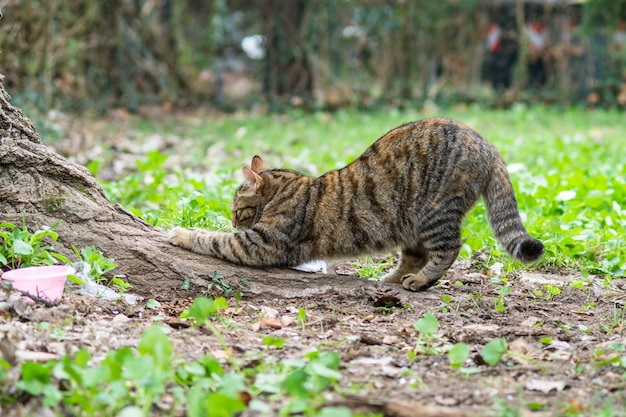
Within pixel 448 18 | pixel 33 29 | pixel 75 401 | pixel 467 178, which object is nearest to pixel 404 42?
pixel 448 18

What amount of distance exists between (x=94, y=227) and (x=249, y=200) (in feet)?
3.05

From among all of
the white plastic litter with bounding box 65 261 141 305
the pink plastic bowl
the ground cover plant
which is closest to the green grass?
the ground cover plant

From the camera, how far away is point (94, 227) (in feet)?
13.2

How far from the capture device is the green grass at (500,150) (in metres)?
5.01

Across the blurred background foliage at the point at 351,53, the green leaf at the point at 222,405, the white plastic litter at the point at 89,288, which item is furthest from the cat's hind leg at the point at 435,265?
the blurred background foliage at the point at 351,53

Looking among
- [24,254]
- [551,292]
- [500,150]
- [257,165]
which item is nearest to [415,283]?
[551,292]

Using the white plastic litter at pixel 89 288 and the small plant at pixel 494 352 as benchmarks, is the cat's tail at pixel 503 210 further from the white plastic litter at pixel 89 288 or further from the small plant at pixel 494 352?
the white plastic litter at pixel 89 288

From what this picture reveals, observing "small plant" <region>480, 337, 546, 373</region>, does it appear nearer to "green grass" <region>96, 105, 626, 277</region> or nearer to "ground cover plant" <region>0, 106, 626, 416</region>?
"ground cover plant" <region>0, 106, 626, 416</region>

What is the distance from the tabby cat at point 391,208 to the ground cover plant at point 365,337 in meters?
0.27

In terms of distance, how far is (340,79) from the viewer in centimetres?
1480

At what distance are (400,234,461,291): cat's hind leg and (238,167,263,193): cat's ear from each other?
101 centimetres

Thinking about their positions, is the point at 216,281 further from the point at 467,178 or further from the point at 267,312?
the point at 467,178

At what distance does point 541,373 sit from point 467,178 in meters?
1.47

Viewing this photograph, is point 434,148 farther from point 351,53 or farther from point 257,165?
point 351,53
